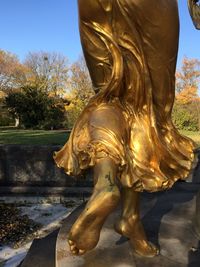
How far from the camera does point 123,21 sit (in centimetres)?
224

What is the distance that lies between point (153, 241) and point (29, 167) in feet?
15.5

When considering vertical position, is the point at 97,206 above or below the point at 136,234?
above

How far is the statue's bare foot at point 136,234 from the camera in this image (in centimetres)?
269

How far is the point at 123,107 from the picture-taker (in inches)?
94.7

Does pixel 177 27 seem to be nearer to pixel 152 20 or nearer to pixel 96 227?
pixel 152 20

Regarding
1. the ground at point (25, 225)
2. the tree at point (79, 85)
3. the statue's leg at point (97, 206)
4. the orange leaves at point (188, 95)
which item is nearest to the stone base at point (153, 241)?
the statue's leg at point (97, 206)

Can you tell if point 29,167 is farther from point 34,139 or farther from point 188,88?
point 188,88

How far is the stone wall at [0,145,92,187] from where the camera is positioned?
7516 millimetres

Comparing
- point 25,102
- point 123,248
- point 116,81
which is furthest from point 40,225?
point 25,102

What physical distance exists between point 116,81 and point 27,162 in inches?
219

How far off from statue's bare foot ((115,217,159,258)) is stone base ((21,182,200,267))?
0.05 m

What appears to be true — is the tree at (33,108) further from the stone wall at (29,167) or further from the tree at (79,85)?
the stone wall at (29,167)

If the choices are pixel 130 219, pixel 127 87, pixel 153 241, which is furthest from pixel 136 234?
pixel 127 87

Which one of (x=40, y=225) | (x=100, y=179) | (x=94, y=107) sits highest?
(x=94, y=107)
